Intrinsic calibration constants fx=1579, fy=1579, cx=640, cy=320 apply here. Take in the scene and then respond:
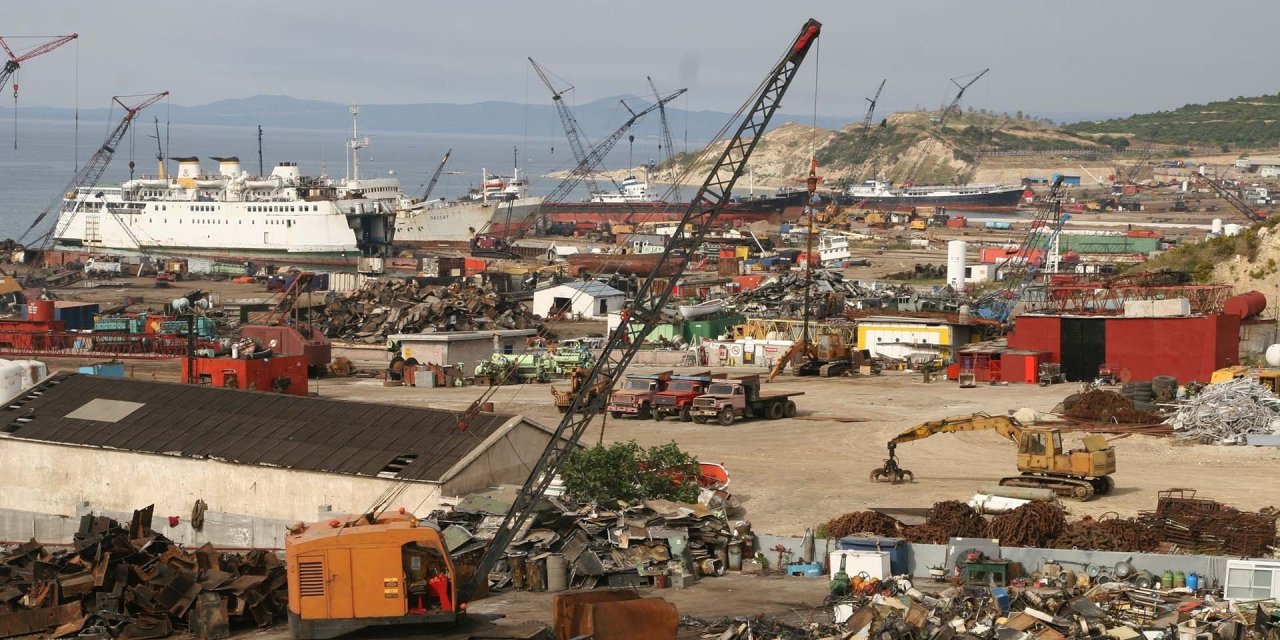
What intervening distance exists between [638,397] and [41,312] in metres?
24.2

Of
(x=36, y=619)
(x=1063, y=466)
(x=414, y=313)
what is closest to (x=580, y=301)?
(x=414, y=313)

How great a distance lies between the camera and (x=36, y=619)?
835 inches

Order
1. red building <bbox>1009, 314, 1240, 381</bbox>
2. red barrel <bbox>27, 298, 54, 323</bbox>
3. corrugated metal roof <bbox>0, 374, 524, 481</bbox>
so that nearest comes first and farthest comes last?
corrugated metal roof <bbox>0, 374, 524, 481</bbox>, red building <bbox>1009, 314, 1240, 381</bbox>, red barrel <bbox>27, 298, 54, 323</bbox>

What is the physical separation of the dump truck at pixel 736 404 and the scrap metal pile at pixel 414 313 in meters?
18.9

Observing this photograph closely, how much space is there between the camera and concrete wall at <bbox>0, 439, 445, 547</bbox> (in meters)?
27.3

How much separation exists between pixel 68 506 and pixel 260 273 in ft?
204

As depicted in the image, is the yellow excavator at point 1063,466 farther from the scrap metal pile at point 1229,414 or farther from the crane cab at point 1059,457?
the scrap metal pile at point 1229,414

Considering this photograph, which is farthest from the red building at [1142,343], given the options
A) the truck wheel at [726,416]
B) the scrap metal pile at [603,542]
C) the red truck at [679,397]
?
the scrap metal pile at [603,542]

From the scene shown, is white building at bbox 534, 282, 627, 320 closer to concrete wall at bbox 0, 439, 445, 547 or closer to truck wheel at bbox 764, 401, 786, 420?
truck wheel at bbox 764, 401, 786, 420

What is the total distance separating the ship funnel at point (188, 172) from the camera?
11450 cm

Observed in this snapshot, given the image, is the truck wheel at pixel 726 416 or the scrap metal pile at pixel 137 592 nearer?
the scrap metal pile at pixel 137 592

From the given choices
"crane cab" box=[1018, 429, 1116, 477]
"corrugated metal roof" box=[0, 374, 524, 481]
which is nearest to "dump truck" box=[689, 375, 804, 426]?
"crane cab" box=[1018, 429, 1116, 477]

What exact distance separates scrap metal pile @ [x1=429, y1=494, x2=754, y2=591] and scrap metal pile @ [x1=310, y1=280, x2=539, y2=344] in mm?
32971

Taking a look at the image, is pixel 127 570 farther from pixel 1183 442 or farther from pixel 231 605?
pixel 1183 442
